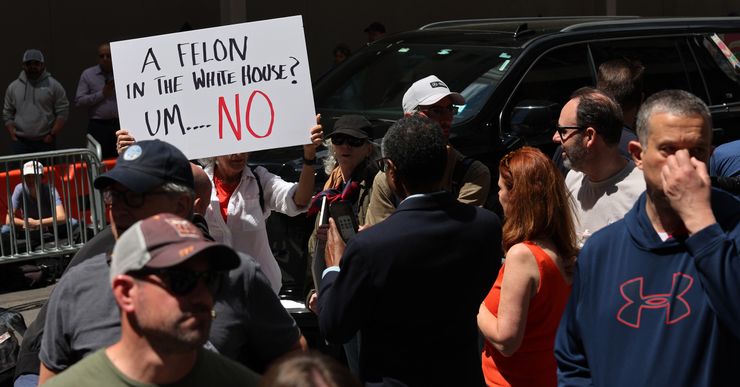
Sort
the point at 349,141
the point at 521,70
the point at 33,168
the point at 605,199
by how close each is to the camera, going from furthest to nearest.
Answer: the point at 33,168
the point at 521,70
the point at 349,141
the point at 605,199

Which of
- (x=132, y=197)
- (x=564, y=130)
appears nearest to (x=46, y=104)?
(x=564, y=130)

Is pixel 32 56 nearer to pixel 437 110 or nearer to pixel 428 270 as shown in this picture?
pixel 437 110

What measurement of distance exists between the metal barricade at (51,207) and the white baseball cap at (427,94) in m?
4.88

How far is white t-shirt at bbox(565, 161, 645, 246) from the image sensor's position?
15.5 feet

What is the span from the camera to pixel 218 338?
3.35 meters

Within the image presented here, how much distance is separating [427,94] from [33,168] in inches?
211

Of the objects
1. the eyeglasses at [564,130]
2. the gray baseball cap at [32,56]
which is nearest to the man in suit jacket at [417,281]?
the eyeglasses at [564,130]

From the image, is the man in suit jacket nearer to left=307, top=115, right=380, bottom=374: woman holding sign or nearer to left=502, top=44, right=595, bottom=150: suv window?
left=307, top=115, right=380, bottom=374: woman holding sign

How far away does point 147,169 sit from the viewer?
340cm

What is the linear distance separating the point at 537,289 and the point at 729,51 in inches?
194

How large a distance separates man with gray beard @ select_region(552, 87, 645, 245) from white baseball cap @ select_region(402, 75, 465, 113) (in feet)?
3.06

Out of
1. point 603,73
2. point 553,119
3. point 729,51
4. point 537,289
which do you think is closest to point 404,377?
point 537,289

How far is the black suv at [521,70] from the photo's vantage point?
7.35 metres

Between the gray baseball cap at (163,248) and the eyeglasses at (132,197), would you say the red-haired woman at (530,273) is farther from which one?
the gray baseball cap at (163,248)
